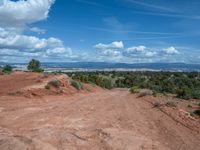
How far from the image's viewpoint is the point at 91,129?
1478 centimetres

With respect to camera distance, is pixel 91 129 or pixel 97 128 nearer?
pixel 91 129

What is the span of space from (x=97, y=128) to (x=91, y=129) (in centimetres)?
31

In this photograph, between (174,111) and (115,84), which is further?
(115,84)

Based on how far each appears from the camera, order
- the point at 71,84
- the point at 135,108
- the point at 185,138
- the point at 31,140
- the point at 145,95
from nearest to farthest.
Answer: the point at 31,140, the point at 185,138, the point at 135,108, the point at 145,95, the point at 71,84

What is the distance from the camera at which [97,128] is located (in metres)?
15.0

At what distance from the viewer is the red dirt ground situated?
12.3 m

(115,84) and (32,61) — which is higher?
(32,61)

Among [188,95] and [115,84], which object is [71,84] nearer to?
[188,95]

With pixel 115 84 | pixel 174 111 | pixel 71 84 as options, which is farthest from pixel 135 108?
pixel 115 84

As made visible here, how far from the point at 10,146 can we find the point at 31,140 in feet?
3.48

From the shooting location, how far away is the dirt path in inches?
482

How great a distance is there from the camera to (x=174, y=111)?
65.2 ft

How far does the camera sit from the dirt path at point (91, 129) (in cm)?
1223

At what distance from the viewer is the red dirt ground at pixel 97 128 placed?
12.3 metres
